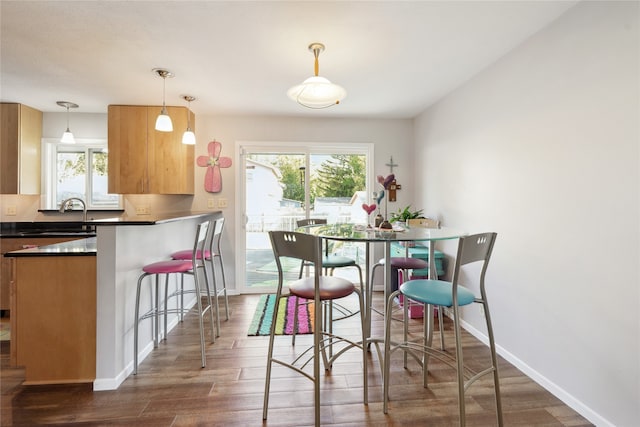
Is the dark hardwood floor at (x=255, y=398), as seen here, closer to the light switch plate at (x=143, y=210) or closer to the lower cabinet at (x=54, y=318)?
the lower cabinet at (x=54, y=318)

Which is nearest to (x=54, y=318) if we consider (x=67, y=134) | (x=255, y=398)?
(x=255, y=398)

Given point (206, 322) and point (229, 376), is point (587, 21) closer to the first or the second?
point (229, 376)

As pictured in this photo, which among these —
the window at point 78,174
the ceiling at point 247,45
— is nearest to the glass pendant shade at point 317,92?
the ceiling at point 247,45

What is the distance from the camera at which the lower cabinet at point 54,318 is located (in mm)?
1904

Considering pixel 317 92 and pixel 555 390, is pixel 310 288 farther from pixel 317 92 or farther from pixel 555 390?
pixel 555 390

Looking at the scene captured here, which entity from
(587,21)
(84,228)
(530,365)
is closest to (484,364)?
(530,365)

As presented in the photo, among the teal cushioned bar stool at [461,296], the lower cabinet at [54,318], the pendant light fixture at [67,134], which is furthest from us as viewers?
the pendant light fixture at [67,134]

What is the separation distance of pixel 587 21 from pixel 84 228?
488cm

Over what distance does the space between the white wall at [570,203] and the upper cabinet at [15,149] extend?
16.1 feet

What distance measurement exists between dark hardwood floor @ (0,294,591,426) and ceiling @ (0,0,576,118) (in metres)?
2.35

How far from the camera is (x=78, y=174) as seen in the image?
3.85 m

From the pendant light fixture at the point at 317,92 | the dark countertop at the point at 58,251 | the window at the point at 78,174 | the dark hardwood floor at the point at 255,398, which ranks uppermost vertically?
the pendant light fixture at the point at 317,92

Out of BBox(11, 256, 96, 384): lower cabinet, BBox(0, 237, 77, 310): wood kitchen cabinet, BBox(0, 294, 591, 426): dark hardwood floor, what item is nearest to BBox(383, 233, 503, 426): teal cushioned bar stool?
BBox(0, 294, 591, 426): dark hardwood floor

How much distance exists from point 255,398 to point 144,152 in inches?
118
